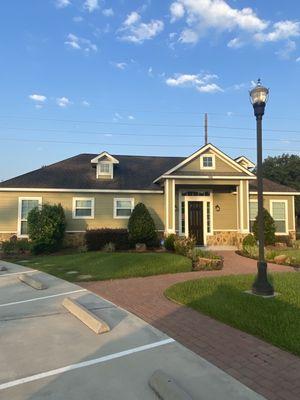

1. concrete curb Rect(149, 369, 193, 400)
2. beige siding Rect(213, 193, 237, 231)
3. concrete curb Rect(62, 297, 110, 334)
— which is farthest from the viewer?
beige siding Rect(213, 193, 237, 231)

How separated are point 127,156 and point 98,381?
22.1 meters

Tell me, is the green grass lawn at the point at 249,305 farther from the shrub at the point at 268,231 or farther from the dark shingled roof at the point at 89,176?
the dark shingled roof at the point at 89,176

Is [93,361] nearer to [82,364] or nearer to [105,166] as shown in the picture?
[82,364]

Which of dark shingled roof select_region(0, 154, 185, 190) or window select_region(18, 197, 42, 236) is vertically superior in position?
dark shingled roof select_region(0, 154, 185, 190)

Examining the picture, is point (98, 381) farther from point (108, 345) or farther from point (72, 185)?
point (72, 185)

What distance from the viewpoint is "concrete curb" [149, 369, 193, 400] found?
3.55 meters

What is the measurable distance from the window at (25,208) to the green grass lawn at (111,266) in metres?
5.35

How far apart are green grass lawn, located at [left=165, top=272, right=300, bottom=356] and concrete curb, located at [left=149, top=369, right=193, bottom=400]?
192 centimetres

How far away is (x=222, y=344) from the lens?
17.1ft

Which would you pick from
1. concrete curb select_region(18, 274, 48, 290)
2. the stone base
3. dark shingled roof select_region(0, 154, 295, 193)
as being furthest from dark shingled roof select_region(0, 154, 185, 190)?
concrete curb select_region(18, 274, 48, 290)

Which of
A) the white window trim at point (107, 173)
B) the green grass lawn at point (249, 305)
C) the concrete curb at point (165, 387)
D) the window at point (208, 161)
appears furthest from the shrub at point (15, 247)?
the concrete curb at point (165, 387)

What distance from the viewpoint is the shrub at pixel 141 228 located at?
1827cm

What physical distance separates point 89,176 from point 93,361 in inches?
699

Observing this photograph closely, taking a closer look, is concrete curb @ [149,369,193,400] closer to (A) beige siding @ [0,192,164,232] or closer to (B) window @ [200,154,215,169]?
(B) window @ [200,154,215,169]
